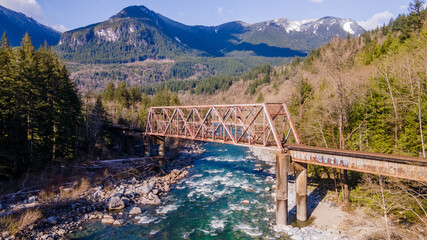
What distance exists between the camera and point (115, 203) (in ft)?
81.8

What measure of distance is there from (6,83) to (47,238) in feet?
67.4

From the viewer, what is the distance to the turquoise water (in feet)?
65.6

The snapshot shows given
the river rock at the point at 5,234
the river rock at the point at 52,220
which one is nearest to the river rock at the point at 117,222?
the river rock at the point at 52,220

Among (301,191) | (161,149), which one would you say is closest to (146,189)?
(161,149)

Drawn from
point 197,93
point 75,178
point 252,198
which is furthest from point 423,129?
point 197,93

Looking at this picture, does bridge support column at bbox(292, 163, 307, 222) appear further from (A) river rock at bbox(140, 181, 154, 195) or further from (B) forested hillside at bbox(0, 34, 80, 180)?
(B) forested hillside at bbox(0, 34, 80, 180)

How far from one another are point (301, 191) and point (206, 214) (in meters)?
9.81

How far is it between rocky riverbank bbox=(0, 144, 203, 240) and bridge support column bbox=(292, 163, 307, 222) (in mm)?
15652

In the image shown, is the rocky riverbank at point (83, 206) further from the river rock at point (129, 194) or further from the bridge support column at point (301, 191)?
the bridge support column at point (301, 191)

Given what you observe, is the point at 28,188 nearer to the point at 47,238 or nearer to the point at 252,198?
the point at 47,238

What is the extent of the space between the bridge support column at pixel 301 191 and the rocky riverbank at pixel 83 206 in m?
15.7

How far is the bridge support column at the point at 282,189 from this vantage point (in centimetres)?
2077

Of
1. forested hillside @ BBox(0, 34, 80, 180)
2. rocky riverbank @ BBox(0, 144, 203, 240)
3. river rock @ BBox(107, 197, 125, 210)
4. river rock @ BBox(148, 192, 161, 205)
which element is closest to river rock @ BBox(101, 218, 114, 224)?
rocky riverbank @ BBox(0, 144, 203, 240)

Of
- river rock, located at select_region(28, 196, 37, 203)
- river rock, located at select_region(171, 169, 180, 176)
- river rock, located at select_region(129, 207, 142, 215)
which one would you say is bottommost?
river rock, located at select_region(171, 169, 180, 176)
